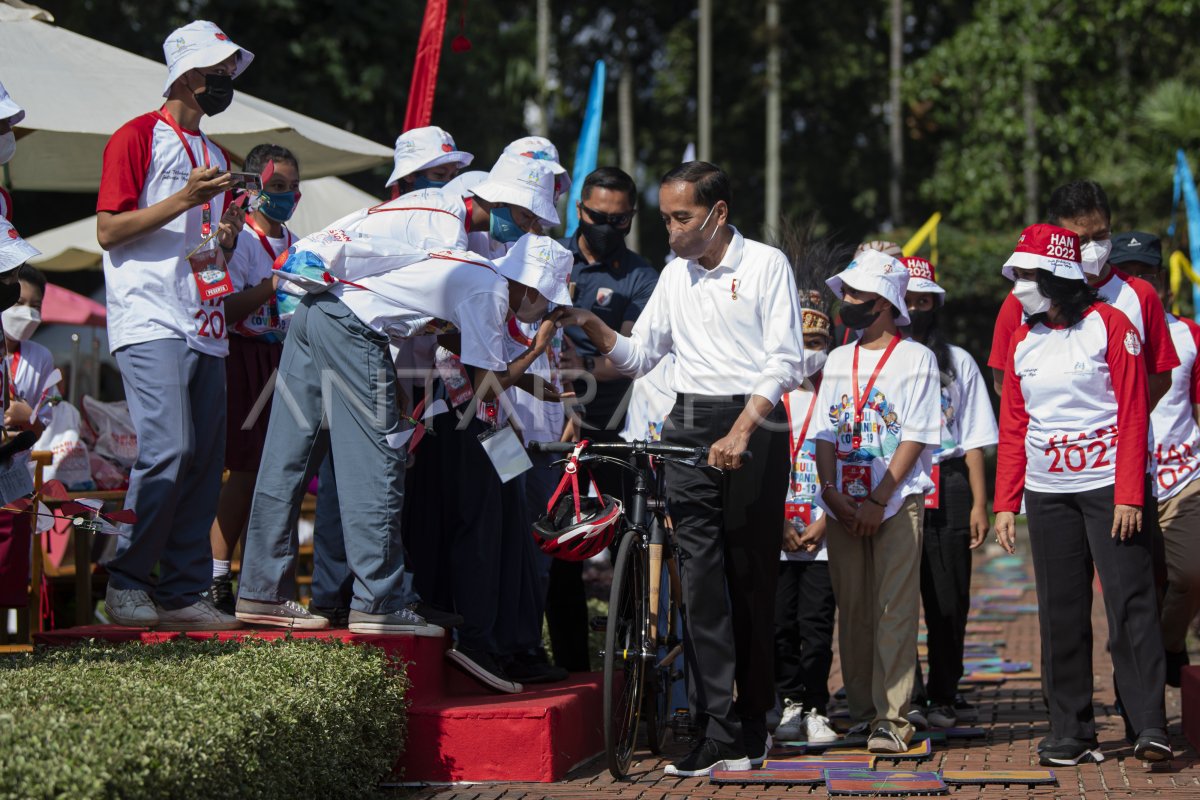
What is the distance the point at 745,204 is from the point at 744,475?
29525 millimetres

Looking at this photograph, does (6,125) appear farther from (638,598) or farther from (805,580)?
(805,580)

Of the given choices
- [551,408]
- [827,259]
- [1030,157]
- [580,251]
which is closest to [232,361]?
[551,408]

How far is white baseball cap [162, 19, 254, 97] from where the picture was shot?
5.86 m

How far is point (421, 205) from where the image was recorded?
6.03 metres

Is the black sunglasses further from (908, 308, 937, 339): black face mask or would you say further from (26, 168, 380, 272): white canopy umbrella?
(26, 168, 380, 272): white canopy umbrella

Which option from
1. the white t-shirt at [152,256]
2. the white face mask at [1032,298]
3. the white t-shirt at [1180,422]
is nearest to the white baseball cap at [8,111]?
the white t-shirt at [152,256]

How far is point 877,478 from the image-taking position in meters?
6.64

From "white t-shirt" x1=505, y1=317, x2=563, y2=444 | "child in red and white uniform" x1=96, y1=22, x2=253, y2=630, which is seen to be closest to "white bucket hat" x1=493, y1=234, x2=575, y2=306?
"white t-shirt" x1=505, y1=317, x2=563, y2=444

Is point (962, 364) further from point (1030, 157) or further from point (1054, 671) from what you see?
point (1030, 157)

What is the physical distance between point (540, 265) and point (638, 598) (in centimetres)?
133

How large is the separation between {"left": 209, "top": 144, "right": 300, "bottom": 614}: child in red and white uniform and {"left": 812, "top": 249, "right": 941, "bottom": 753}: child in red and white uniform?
2.40 metres

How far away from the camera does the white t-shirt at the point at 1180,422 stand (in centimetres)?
707

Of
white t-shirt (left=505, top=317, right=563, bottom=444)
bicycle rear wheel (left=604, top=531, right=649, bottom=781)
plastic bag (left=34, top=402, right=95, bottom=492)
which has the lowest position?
bicycle rear wheel (left=604, top=531, right=649, bottom=781)

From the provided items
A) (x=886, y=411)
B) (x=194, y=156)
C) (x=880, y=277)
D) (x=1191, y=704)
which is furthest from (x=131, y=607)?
(x=1191, y=704)
